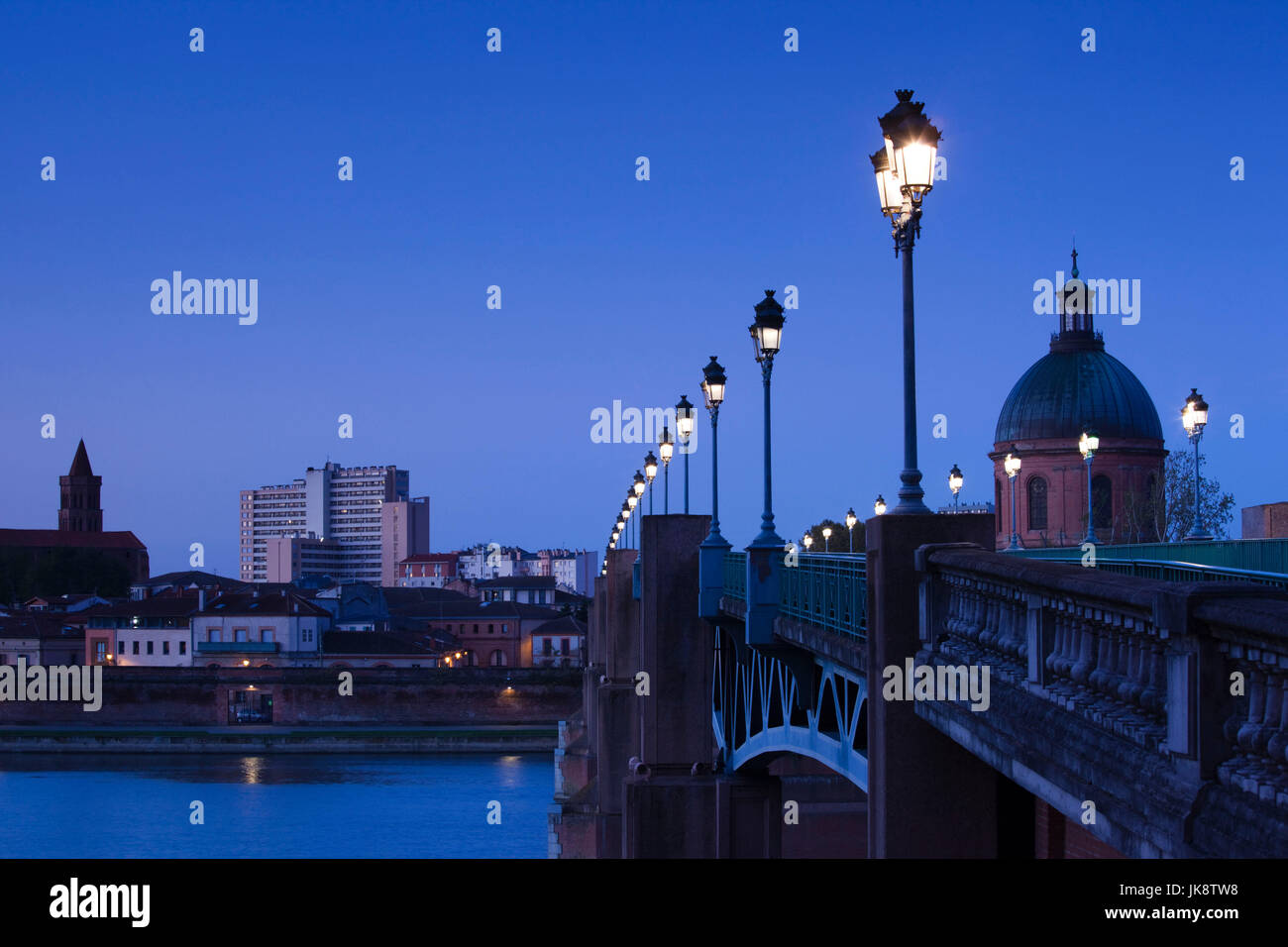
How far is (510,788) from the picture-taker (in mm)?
66000

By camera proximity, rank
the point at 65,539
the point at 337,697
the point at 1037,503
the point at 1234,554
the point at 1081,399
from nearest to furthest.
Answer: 1. the point at 1234,554
2. the point at 1081,399
3. the point at 1037,503
4. the point at 337,697
5. the point at 65,539

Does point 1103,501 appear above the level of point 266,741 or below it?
above

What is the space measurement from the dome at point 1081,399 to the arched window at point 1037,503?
231 centimetres

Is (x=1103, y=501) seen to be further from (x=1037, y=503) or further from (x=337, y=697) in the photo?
(x=337, y=697)

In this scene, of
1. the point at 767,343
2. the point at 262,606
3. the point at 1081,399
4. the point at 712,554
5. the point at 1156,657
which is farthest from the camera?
the point at 262,606

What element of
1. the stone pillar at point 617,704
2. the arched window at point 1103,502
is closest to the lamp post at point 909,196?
the stone pillar at point 617,704

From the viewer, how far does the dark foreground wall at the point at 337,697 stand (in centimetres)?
9200

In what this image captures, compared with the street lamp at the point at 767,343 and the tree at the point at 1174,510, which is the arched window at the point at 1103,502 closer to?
the tree at the point at 1174,510

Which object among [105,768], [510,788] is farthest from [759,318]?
[105,768]

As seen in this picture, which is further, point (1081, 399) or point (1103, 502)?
point (1081, 399)

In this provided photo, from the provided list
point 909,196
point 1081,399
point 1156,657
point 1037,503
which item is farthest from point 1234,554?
point 1037,503

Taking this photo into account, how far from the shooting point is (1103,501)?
66.1 m

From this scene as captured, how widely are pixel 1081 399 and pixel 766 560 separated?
5508 cm
